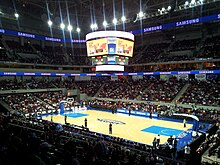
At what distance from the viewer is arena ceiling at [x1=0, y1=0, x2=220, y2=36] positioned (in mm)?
32938

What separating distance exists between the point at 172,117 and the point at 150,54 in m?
19.9

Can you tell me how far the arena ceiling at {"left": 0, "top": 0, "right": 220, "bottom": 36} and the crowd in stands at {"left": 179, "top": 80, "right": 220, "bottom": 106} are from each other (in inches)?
486

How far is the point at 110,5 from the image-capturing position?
35.2 metres

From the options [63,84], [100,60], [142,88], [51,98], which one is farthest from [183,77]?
[63,84]

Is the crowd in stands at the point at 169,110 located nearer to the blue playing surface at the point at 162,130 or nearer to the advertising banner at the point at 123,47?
the blue playing surface at the point at 162,130

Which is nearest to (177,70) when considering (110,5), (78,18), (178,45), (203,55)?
(203,55)

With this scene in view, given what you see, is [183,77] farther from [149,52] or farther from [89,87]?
[89,87]

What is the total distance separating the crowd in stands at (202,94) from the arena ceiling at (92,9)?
12.3 m

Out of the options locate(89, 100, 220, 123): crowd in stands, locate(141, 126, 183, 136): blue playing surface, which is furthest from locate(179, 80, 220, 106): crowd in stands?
locate(141, 126, 183, 136): blue playing surface

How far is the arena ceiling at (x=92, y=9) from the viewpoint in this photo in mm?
32938

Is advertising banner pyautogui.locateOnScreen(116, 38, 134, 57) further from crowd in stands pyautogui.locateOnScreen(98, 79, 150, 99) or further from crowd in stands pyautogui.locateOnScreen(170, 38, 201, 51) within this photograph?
crowd in stands pyautogui.locateOnScreen(170, 38, 201, 51)

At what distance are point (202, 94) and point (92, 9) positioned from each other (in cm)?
2622

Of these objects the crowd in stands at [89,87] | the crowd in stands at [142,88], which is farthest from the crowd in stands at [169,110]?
the crowd in stands at [89,87]

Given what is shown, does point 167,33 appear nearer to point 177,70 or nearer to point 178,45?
point 178,45
